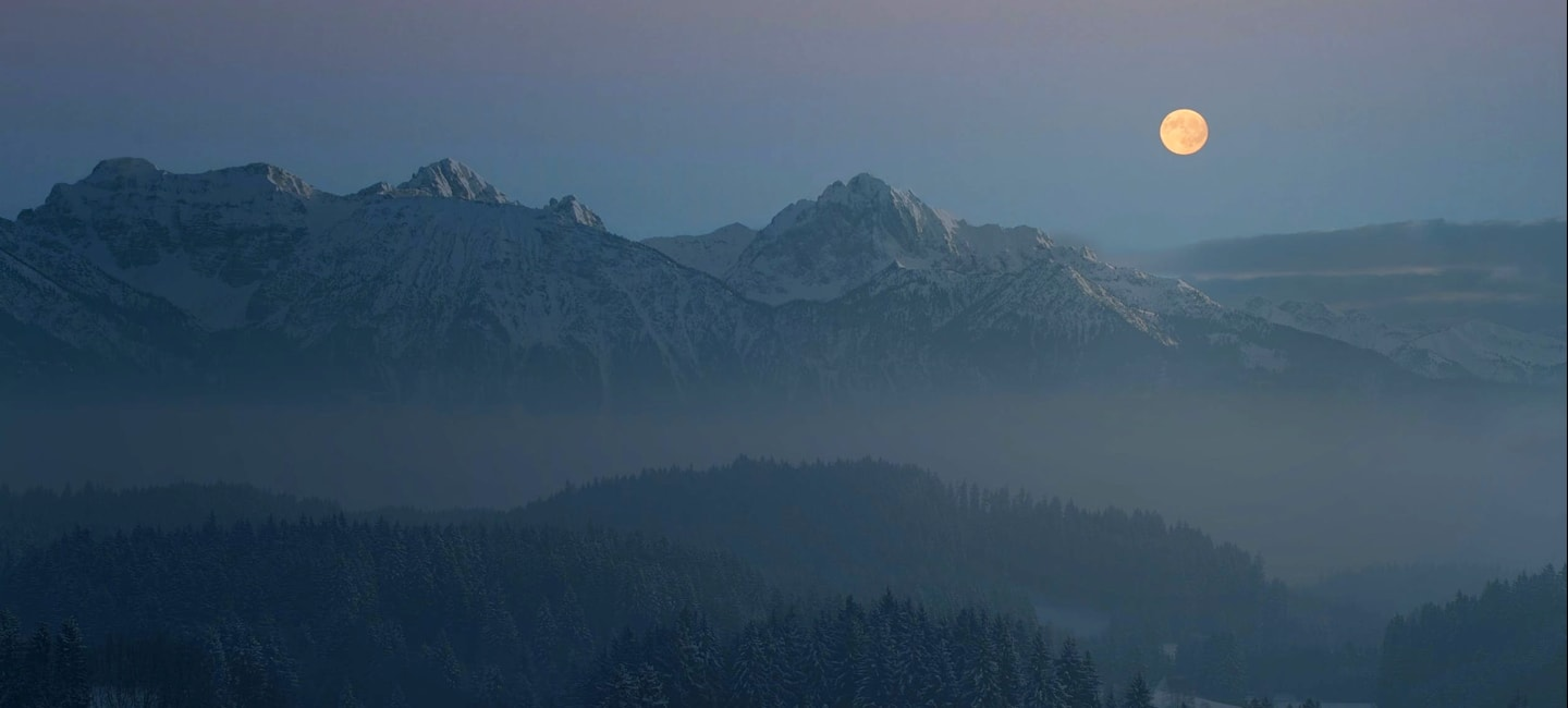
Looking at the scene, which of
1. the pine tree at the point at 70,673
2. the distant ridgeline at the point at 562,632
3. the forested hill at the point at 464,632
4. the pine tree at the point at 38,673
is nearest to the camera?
the pine tree at the point at 38,673

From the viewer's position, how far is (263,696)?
371 feet

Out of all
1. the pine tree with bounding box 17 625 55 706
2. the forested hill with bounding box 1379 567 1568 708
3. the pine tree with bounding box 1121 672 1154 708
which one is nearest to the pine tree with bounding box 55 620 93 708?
the pine tree with bounding box 17 625 55 706

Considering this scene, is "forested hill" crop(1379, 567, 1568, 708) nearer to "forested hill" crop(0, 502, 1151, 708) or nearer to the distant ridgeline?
the distant ridgeline

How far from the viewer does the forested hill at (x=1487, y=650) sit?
12069cm

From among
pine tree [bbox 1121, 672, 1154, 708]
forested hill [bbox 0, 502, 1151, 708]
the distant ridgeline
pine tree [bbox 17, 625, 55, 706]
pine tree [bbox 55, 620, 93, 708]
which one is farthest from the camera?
the distant ridgeline

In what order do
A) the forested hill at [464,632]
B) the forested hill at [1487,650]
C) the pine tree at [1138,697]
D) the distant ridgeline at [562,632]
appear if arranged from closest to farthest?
the pine tree at [1138,697] → the forested hill at [464,632] → the distant ridgeline at [562,632] → the forested hill at [1487,650]

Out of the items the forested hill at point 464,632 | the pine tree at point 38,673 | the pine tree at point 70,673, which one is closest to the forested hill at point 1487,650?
the forested hill at point 464,632

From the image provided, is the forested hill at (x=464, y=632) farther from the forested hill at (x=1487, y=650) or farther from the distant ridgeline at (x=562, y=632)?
the forested hill at (x=1487, y=650)

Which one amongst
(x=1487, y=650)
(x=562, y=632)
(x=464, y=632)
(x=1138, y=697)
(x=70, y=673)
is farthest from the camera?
(x=464, y=632)

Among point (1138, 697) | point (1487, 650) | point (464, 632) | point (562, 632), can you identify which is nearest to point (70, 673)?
point (464, 632)

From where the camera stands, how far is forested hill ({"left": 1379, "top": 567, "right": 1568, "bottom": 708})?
12069 cm

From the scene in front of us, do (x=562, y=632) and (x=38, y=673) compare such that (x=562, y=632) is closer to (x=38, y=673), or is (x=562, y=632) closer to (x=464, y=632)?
(x=464, y=632)

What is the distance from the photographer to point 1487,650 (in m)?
130

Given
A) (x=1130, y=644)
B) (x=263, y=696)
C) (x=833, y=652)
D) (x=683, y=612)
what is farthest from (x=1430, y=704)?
(x=263, y=696)
